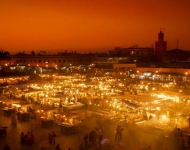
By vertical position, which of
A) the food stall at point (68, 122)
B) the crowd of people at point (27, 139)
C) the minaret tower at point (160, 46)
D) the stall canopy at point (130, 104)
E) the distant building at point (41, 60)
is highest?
the minaret tower at point (160, 46)

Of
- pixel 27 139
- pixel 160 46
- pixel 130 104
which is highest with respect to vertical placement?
pixel 160 46

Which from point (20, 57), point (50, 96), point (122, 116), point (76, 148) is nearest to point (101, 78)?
point (50, 96)

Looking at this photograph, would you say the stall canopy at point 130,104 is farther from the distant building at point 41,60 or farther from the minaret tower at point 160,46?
the distant building at point 41,60

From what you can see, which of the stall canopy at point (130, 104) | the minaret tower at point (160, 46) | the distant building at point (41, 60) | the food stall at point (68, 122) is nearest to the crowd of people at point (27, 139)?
the food stall at point (68, 122)

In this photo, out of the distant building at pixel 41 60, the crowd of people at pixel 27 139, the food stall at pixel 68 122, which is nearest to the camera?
the crowd of people at pixel 27 139

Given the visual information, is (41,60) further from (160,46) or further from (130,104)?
(130,104)

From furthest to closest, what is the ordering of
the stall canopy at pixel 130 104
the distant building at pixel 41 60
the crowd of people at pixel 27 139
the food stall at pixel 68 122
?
the distant building at pixel 41 60 → the stall canopy at pixel 130 104 → the food stall at pixel 68 122 → the crowd of people at pixel 27 139

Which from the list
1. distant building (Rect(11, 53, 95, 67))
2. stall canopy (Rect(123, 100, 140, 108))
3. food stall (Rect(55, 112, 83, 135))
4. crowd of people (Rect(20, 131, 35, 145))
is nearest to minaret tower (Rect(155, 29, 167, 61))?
distant building (Rect(11, 53, 95, 67))

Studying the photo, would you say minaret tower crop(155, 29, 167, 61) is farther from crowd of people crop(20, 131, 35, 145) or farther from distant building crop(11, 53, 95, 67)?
crowd of people crop(20, 131, 35, 145)

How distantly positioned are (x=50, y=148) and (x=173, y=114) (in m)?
6.48

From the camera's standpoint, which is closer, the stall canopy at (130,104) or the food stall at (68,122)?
the food stall at (68,122)

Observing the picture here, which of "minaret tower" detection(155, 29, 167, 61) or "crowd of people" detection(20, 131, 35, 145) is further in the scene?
"minaret tower" detection(155, 29, 167, 61)

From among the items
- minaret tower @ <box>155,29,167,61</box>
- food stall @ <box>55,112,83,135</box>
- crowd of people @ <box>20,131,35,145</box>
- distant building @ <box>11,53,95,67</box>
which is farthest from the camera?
distant building @ <box>11,53,95,67</box>

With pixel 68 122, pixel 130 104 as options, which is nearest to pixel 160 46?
pixel 130 104
